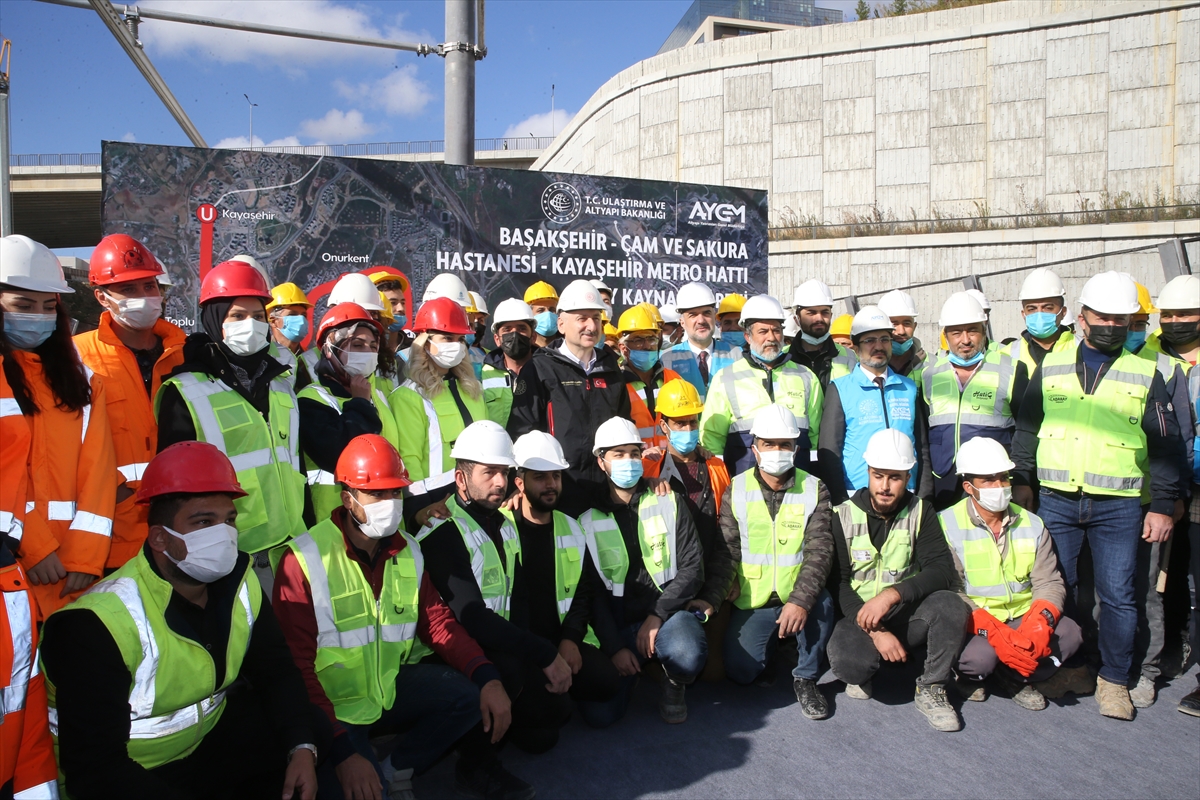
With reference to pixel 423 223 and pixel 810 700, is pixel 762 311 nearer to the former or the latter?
pixel 810 700

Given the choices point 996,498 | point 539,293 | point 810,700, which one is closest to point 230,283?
point 810,700

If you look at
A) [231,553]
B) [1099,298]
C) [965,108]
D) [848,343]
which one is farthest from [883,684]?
[965,108]

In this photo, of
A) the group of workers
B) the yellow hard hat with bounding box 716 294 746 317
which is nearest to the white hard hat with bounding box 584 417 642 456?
the group of workers

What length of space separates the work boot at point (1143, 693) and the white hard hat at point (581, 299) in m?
4.06

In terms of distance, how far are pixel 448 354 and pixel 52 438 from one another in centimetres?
217

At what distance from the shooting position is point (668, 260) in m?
9.15

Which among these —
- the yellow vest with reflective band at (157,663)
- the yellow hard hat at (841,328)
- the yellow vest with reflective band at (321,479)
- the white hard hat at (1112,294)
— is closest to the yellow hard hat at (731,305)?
the yellow hard hat at (841,328)

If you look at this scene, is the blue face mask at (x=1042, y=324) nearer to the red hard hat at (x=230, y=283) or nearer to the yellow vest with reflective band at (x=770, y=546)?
the yellow vest with reflective band at (x=770, y=546)

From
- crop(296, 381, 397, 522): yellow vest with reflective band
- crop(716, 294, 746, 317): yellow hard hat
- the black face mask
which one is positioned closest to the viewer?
crop(296, 381, 397, 522): yellow vest with reflective band

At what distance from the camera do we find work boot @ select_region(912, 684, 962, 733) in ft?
14.2

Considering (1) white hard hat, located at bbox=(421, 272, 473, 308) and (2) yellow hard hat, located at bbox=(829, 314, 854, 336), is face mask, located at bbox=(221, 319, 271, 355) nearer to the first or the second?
(1) white hard hat, located at bbox=(421, 272, 473, 308)

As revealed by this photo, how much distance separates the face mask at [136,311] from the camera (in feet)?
12.4

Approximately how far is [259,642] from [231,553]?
1.31 feet

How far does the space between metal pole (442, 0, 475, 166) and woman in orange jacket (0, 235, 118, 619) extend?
541cm
